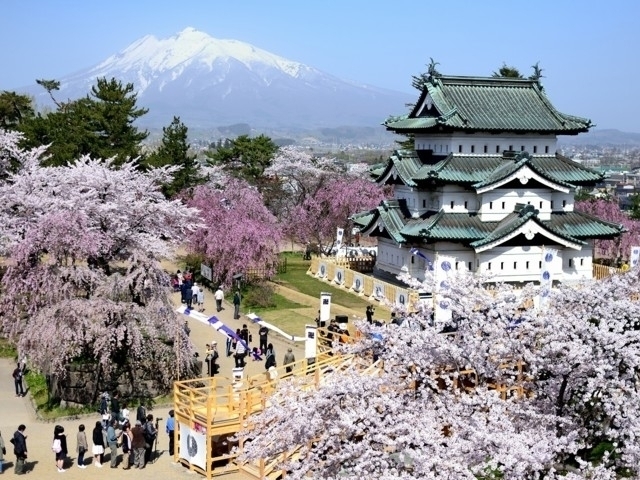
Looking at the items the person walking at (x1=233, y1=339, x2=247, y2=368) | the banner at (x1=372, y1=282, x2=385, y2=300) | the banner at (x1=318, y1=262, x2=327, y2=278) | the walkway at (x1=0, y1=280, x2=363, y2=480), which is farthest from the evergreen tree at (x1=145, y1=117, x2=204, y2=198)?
the person walking at (x1=233, y1=339, x2=247, y2=368)

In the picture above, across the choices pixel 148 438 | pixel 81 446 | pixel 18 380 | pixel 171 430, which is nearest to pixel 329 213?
pixel 18 380

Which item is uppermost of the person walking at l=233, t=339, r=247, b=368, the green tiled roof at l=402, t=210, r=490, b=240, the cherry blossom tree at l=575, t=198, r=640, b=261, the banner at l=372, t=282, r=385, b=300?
the green tiled roof at l=402, t=210, r=490, b=240

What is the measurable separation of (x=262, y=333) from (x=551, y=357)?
52.2 feet

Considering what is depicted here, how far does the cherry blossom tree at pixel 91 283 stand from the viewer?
25172 mm

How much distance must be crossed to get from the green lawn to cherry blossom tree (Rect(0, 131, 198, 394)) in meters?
9.80

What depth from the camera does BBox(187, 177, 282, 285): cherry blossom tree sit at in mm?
41406

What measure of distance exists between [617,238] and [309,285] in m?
21.2

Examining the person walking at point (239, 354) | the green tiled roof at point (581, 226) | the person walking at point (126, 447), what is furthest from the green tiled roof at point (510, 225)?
the person walking at point (126, 447)

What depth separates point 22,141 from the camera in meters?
54.4

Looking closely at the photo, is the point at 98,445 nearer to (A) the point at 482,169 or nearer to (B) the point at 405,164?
(A) the point at 482,169

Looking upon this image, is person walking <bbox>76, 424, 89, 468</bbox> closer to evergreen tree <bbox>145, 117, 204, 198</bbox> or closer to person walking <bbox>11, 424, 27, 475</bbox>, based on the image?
person walking <bbox>11, 424, 27, 475</bbox>

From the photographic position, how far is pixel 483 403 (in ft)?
46.8

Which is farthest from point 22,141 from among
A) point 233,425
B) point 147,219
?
point 233,425

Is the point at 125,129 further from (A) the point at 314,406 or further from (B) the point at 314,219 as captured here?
(A) the point at 314,406
